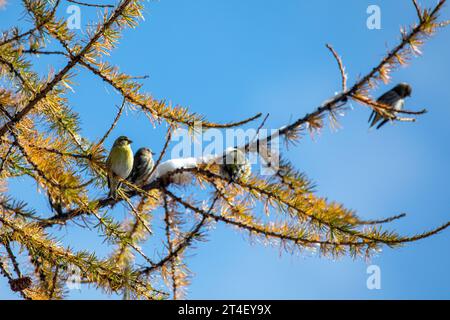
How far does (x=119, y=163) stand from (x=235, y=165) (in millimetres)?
1231

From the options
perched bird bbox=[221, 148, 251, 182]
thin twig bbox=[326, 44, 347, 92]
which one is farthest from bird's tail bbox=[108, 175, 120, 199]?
thin twig bbox=[326, 44, 347, 92]

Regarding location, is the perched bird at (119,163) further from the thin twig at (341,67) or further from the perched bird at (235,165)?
the thin twig at (341,67)

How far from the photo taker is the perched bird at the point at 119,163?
11.4 ft

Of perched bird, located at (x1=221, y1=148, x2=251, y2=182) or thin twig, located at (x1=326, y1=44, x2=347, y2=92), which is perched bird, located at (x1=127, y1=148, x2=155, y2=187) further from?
thin twig, located at (x1=326, y1=44, x2=347, y2=92)

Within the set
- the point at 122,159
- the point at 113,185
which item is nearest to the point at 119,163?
the point at 122,159

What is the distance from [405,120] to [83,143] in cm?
209

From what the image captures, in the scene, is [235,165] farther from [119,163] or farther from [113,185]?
[119,163]

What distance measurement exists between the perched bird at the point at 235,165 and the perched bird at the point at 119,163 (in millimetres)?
709

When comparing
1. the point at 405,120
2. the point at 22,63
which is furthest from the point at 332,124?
the point at 22,63

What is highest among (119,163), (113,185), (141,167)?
(141,167)

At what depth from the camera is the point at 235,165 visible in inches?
125

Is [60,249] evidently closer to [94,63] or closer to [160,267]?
[160,267]

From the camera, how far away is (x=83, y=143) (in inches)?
145

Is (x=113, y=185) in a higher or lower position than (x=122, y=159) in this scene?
lower
